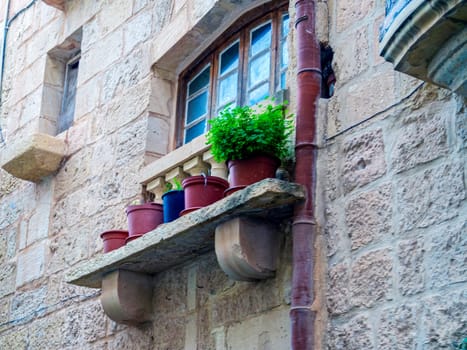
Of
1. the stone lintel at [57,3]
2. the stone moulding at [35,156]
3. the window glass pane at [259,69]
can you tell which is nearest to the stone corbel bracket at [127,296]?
the window glass pane at [259,69]

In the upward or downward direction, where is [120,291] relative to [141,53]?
downward

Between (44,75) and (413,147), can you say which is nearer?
(413,147)

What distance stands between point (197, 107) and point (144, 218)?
108cm

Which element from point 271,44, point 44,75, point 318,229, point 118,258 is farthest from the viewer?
point 44,75

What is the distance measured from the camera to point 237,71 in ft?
18.7

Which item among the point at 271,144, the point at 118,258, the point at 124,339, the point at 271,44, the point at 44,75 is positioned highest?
the point at 44,75

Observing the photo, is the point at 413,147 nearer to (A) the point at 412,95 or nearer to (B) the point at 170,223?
(A) the point at 412,95

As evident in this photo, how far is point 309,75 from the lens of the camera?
181 inches

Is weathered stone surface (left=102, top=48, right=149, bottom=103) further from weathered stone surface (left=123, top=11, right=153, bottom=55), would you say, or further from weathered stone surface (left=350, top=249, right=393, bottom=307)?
weathered stone surface (left=350, top=249, right=393, bottom=307)

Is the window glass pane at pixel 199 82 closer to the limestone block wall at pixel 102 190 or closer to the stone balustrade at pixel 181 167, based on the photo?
the limestone block wall at pixel 102 190

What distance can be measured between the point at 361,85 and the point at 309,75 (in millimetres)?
313

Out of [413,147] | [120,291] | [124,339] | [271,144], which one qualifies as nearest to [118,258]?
[120,291]

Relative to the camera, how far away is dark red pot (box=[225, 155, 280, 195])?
14.7 ft

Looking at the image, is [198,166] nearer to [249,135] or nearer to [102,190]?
[249,135]
